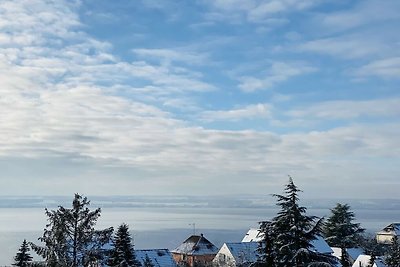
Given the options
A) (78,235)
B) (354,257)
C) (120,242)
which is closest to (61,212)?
(78,235)

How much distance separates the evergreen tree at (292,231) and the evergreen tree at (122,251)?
38.7ft

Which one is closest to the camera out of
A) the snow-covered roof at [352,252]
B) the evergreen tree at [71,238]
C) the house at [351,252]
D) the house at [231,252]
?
the evergreen tree at [71,238]

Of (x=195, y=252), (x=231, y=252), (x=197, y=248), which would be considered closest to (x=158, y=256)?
(x=231, y=252)

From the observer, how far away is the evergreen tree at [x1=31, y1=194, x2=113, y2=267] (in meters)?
25.2

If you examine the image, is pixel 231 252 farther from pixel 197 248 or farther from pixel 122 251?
pixel 122 251

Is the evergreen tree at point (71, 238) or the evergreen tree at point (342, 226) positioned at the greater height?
the evergreen tree at point (342, 226)

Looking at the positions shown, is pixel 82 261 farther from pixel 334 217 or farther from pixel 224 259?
pixel 334 217

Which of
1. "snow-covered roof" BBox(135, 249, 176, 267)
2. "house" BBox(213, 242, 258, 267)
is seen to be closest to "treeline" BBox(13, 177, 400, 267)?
"snow-covered roof" BBox(135, 249, 176, 267)

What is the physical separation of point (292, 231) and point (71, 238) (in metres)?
10.5

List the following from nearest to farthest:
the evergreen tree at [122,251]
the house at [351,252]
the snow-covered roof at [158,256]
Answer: the evergreen tree at [122,251] < the snow-covered roof at [158,256] < the house at [351,252]

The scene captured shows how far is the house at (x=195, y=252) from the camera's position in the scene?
7662 centimetres

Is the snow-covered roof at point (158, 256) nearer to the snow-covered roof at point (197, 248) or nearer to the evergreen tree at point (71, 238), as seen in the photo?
the snow-covered roof at point (197, 248)

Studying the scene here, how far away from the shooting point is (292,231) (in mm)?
19672

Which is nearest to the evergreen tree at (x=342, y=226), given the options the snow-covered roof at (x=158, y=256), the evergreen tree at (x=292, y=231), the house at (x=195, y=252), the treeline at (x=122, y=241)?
the house at (x=195, y=252)
